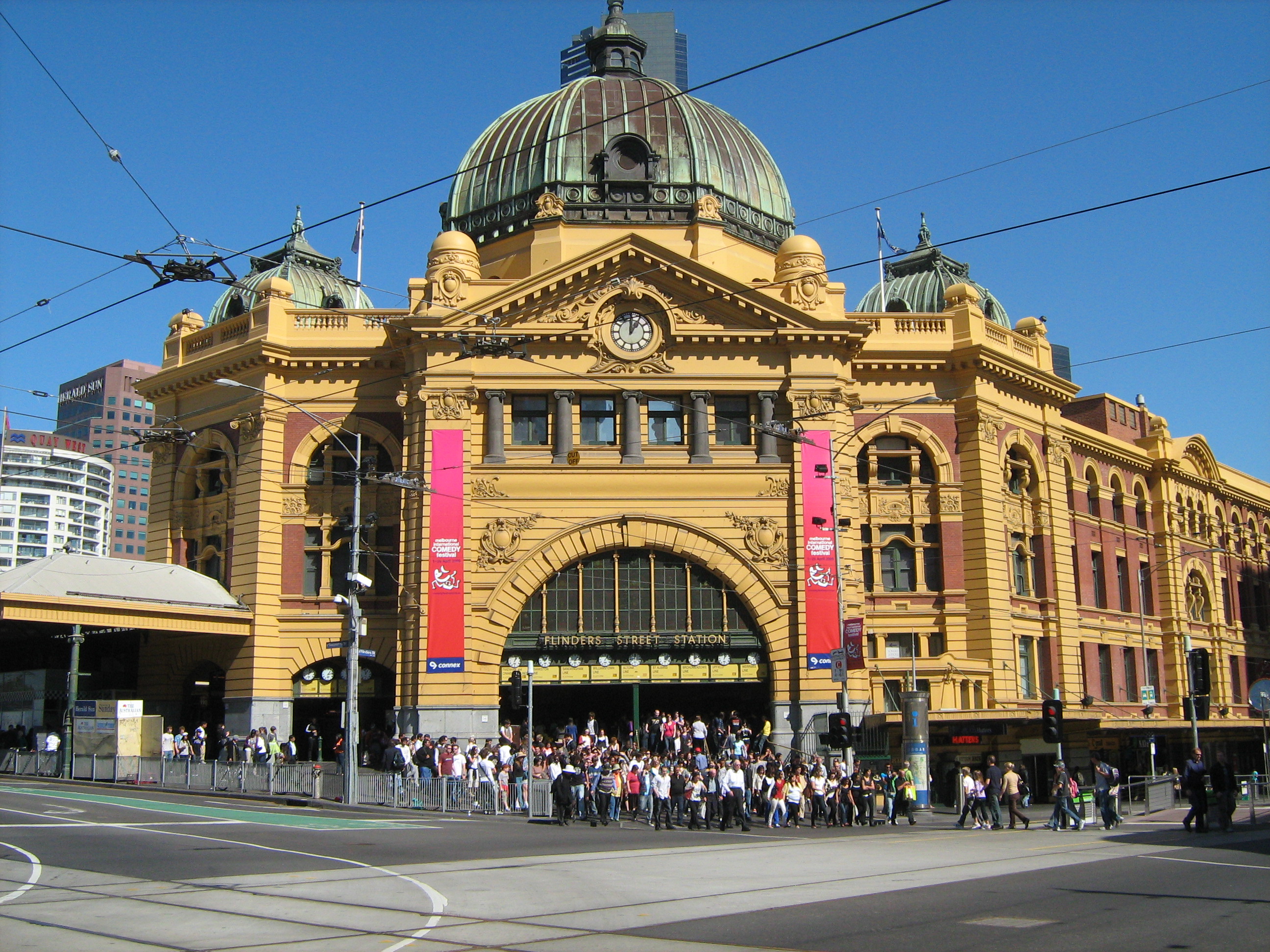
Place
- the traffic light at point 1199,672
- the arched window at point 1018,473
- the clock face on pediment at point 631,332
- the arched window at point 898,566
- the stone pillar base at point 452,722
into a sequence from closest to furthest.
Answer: the traffic light at point 1199,672 → the stone pillar base at point 452,722 → the clock face on pediment at point 631,332 → the arched window at point 898,566 → the arched window at point 1018,473

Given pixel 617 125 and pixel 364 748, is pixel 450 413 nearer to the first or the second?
pixel 364 748

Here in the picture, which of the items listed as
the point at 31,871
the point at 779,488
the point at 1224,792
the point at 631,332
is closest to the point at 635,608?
the point at 779,488

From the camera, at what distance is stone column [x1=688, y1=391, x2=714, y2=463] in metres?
44.4

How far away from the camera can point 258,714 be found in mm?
44719

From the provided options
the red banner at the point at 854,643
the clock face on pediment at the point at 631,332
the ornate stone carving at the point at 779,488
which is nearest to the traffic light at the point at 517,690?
the red banner at the point at 854,643

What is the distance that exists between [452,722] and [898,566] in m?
17.5

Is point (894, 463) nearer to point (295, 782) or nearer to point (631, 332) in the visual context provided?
point (631, 332)

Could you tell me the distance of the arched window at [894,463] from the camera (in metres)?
48.3

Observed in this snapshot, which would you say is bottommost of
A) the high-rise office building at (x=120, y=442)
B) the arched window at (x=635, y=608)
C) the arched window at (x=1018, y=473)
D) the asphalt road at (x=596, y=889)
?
the asphalt road at (x=596, y=889)

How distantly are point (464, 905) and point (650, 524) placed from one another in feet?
92.9

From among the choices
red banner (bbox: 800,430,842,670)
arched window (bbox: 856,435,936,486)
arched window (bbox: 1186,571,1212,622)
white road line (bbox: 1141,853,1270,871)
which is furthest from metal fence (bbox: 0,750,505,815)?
arched window (bbox: 1186,571,1212,622)

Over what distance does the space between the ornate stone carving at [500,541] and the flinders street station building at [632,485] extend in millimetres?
100

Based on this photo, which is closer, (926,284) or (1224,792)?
Result: (1224,792)

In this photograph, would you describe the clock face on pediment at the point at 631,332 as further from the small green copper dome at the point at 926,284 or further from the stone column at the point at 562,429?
the small green copper dome at the point at 926,284
